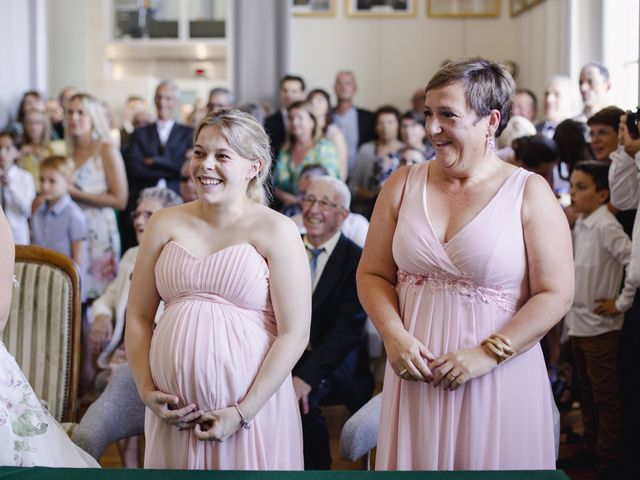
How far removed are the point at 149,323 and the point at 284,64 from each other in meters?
5.65

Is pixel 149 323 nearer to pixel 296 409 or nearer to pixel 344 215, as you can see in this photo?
pixel 296 409

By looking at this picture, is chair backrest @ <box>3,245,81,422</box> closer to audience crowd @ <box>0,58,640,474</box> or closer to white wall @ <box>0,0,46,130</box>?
audience crowd @ <box>0,58,640,474</box>

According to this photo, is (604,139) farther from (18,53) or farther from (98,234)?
(18,53)

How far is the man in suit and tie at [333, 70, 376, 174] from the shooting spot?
277 inches

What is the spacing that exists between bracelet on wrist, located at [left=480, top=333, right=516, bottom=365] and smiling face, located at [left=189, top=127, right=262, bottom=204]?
0.70 meters

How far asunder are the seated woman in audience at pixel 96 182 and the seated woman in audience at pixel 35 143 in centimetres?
105

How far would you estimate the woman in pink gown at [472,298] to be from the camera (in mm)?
2037

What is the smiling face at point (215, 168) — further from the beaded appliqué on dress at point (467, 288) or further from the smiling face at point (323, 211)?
the smiling face at point (323, 211)

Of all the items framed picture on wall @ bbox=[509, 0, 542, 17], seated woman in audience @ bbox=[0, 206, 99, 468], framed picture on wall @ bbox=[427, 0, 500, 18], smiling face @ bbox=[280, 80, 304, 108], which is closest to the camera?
seated woman in audience @ bbox=[0, 206, 99, 468]

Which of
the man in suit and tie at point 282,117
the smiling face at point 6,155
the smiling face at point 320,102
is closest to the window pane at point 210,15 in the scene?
the man in suit and tie at point 282,117

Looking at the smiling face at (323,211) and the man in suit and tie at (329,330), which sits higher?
the smiling face at (323,211)

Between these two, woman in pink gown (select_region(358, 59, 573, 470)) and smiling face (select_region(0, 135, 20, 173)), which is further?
smiling face (select_region(0, 135, 20, 173))

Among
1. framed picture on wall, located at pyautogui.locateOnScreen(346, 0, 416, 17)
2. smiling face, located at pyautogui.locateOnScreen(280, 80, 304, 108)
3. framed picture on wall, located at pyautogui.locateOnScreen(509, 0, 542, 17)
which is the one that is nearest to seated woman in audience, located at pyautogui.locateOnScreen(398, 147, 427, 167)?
smiling face, located at pyautogui.locateOnScreen(280, 80, 304, 108)

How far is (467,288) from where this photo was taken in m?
2.10
